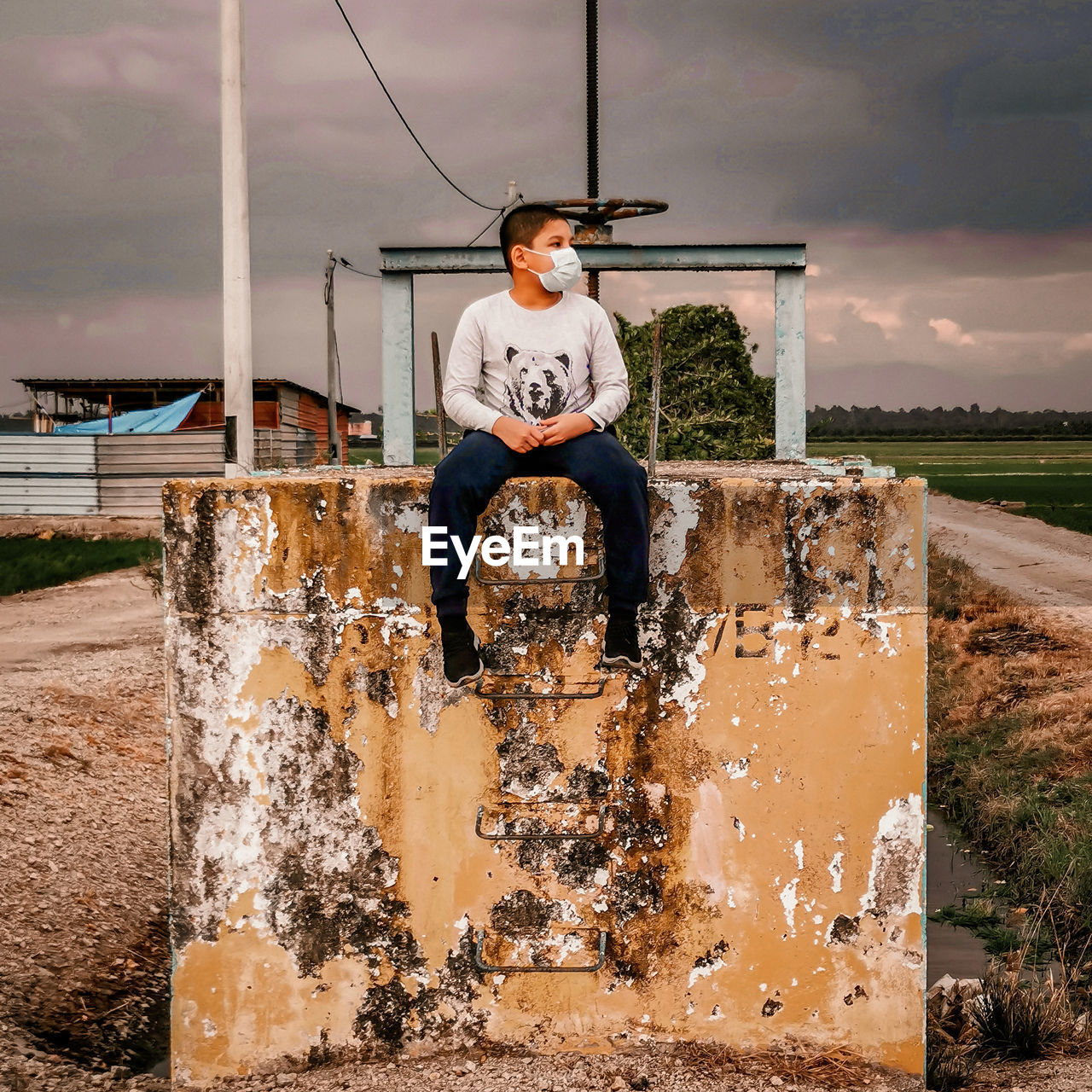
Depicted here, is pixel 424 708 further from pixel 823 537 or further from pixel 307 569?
pixel 823 537

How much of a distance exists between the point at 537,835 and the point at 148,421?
26.2 metres

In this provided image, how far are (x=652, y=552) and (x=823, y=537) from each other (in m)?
0.51

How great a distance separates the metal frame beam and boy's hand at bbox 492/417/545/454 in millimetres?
2035

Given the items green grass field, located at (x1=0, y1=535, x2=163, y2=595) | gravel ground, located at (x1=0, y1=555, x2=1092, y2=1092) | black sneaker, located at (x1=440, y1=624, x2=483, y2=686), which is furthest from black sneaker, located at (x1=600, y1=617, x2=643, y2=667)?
green grass field, located at (x1=0, y1=535, x2=163, y2=595)

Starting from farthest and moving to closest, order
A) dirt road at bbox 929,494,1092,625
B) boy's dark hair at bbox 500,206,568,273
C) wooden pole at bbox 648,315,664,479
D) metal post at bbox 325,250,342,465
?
metal post at bbox 325,250,342,465 → dirt road at bbox 929,494,1092,625 → boy's dark hair at bbox 500,206,568,273 → wooden pole at bbox 648,315,664,479

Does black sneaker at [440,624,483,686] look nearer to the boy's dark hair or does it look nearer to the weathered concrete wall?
the weathered concrete wall

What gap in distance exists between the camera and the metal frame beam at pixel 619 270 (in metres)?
4.88

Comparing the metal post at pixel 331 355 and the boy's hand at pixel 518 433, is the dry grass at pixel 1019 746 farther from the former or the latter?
the metal post at pixel 331 355

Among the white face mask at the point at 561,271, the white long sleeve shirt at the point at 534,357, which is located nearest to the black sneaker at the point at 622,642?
the white long sleeve shirt at the point at 534,357

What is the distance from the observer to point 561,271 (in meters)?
3.13

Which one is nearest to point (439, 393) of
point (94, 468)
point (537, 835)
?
point (537, 835)

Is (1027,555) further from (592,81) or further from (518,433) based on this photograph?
(518,433)

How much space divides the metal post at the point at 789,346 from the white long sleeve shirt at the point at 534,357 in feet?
7.15

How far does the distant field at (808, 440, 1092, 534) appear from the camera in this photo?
29.2 m
